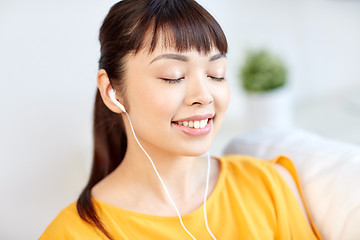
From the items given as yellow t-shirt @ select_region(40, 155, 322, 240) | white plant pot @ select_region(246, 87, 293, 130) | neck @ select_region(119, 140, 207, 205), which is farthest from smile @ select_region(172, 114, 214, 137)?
white plant pot @ select_region(246, 87, 293, 130)

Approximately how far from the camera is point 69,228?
39.4 inches

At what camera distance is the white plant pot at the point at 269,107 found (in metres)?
2.09

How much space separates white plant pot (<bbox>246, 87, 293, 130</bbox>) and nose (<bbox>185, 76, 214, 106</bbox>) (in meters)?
1.16

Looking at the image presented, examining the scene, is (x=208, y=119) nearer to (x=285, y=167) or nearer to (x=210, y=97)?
(x=210, y=97)

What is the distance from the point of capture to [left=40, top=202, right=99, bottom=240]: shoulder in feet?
3.26

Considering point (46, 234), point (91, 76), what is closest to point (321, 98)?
point (91, 76)

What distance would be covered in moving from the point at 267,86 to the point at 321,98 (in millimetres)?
572

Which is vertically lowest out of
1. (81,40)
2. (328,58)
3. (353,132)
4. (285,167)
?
(353,132)

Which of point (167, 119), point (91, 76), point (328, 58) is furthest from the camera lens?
point (328, 58)

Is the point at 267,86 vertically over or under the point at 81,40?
under

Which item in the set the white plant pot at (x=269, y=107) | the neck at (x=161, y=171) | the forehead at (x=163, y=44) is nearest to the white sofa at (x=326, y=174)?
the neck at (x=161, y=171)

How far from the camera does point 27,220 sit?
141cm

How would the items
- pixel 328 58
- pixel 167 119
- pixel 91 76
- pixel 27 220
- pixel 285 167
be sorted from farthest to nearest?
pixel 328 58 → pixel 91 76 → pixel 27 220 → pixel 285 167 → pixel 167 119

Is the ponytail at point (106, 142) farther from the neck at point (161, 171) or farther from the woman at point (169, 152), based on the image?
the neck at point (161, 171)
